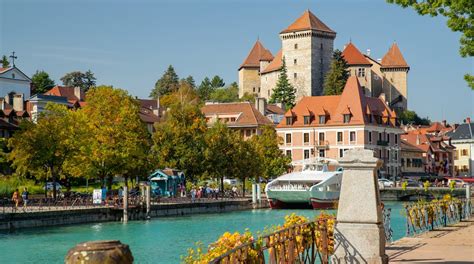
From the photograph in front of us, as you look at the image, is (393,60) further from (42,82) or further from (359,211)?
(359,211)

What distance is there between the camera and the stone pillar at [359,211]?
43.5 ft

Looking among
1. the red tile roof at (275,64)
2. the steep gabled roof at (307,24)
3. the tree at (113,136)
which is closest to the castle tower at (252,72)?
the red tile roof at (275,64)

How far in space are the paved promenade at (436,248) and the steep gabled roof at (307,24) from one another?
127m

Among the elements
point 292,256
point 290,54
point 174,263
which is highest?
point 290,54

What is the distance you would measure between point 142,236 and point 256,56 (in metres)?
134

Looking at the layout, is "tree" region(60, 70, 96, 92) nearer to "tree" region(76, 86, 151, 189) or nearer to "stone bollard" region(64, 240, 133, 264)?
"tree" region(76, 86, 151, 189)

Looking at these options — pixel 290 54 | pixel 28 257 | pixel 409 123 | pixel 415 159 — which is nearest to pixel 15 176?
pixel 28 257

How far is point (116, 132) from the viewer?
56.2 meters

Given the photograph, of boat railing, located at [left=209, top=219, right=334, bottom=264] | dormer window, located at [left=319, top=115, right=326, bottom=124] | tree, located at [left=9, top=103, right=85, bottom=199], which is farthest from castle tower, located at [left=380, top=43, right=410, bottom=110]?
boat railing, located at [left=209, top=219, right=334, bottom=264]

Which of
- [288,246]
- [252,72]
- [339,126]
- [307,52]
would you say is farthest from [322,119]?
[288,246]

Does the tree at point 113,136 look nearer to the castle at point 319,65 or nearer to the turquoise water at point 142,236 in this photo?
the turquoise water at point 142,236

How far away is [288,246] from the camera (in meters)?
13.1

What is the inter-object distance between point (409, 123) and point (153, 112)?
2509 inches

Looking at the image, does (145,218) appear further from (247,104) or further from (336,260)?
(247,104)
